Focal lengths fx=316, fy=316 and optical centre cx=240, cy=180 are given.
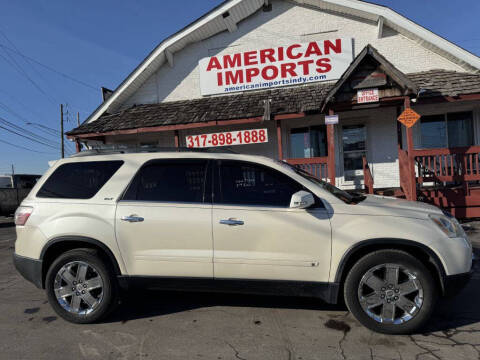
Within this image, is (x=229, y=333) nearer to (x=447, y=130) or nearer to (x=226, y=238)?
(x=226, y=238)

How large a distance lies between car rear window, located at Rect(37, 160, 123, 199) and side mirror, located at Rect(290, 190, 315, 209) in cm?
196

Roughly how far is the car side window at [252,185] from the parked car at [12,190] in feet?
45.5

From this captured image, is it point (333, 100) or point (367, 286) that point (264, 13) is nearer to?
point (333, 100)

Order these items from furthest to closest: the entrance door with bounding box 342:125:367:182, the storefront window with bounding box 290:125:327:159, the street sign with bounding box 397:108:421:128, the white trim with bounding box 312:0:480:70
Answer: the storefront window with bounding box 290:125:327:159, the entrance door with bounding box 342:125:367:182, the white trim with bounding box 312:0:480:70, the street sign with bounding box 397:108:421:128

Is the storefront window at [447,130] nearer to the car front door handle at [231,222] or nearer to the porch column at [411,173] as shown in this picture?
the porch column at [411,173]

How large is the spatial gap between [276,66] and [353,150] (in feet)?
13.1

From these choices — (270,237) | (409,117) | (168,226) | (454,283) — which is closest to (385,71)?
(409,117)

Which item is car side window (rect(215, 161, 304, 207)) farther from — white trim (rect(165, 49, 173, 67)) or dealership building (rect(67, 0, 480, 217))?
white trim (rect(165, 49, 173, 67))

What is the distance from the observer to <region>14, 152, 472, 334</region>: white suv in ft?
9.73

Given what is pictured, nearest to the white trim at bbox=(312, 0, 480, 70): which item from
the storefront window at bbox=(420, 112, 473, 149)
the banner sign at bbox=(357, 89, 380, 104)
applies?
the storefront window at bbox=(420, 112, 473, 149)

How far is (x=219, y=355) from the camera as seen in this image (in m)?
2.74

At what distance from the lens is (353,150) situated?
36.1 ft

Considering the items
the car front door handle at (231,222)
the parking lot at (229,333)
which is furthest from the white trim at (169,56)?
the car front door handle at (231,222)

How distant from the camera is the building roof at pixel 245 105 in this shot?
9016mm
